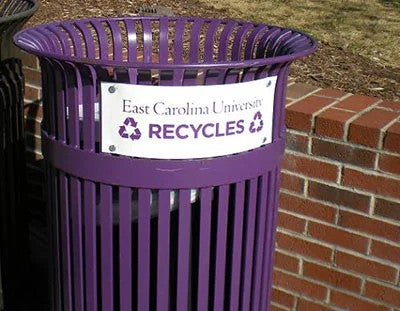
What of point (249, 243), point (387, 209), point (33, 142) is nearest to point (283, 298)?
point (387, 209)

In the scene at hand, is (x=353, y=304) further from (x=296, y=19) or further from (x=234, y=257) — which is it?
(x=296, y=19)

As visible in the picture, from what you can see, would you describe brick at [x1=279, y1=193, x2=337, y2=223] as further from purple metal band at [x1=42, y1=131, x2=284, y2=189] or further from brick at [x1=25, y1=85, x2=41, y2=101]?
brick at [x1=25, y1=85, x2=41, y2=101]

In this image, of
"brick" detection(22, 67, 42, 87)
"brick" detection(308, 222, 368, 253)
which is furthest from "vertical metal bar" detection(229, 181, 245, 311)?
"brick" detection(22, 67, 42, 87)

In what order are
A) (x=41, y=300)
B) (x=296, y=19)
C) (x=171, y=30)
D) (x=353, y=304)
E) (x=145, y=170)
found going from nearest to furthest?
(x=145, y=170)
(x=353, y=304)
(x=41, y=300)
(x=171, y=30)
(x=296, y=19)

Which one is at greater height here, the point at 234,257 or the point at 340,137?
the point at 340,137

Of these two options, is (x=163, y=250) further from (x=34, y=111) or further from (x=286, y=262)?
(x=34, y=111)

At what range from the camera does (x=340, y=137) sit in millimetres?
2943

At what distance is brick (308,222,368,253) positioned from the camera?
10.0 feet

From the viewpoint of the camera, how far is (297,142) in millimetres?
3064

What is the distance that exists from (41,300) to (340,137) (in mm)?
1686

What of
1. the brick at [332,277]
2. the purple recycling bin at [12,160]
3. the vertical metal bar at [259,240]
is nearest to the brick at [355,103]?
the brick at [332,277]

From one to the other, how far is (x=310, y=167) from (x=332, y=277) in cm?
48

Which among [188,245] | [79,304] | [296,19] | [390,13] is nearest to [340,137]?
[188,245]

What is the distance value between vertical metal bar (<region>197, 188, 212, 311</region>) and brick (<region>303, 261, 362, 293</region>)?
827 mm
